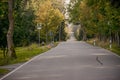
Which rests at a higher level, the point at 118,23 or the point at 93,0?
the point at 93,0

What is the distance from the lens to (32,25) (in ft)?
233

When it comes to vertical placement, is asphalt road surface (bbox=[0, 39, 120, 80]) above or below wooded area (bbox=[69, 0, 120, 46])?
below

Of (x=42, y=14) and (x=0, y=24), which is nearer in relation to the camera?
(x=0, y=24)

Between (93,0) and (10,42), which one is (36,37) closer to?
(93,0)

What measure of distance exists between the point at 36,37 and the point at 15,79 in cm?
6213

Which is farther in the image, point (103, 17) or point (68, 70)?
point (103, 17)

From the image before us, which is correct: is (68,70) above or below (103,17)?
below

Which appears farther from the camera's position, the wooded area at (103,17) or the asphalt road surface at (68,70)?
the wooded area at (103,17)

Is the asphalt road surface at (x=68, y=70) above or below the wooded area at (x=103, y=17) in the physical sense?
below

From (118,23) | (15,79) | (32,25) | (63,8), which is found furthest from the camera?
(63,8)

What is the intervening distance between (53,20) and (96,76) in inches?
2343

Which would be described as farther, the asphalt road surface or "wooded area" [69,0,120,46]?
"wooded area" [69,0,120,46]

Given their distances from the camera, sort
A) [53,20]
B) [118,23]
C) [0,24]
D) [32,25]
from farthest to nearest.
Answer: [53,20], [32,25], [118,23], [0,24]

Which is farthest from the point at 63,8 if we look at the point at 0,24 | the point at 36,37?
the point at 0,24
